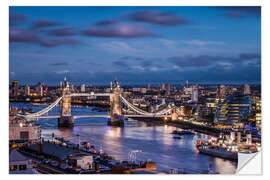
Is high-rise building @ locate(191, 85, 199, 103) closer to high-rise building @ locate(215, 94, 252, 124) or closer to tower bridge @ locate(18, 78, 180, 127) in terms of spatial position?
tower bridge @ locate(18, 78, 180, 127)

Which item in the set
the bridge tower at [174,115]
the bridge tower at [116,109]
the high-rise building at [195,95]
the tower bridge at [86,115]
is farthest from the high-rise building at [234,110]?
the high-rise building at [195,95]

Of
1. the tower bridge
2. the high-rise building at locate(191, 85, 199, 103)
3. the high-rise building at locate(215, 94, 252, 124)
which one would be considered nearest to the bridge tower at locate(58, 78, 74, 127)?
the tower bridge

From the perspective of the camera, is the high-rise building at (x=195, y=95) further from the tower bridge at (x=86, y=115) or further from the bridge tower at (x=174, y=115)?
the tower bridge at (x=86, y=115)
